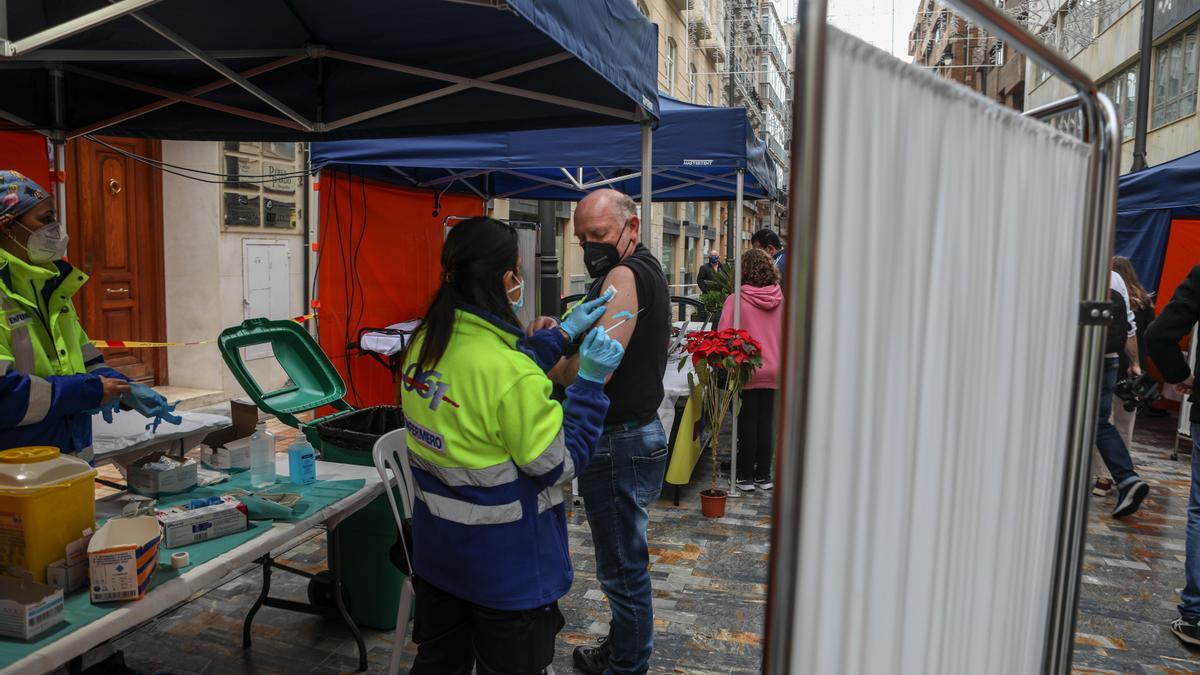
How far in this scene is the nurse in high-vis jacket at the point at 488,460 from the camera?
1996 mm

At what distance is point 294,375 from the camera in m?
4.09

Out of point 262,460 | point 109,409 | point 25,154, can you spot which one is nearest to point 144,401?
point 109,409

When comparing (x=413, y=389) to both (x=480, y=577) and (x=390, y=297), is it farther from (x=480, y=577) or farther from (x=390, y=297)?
(x=390, y=297)

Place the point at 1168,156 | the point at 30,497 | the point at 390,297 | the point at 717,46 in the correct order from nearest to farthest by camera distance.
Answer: the point at 30,497 < the point at 390,297 < the point at 1168,156 < the point at 717,46

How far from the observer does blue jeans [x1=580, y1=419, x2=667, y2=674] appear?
9.34 feet

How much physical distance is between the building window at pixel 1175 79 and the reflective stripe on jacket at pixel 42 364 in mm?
18453

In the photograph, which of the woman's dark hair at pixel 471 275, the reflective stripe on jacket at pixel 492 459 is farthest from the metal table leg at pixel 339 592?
the woman's dark hair at pixel 471 275

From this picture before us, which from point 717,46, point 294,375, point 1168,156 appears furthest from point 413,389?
point 717,46

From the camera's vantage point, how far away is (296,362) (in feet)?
13.4

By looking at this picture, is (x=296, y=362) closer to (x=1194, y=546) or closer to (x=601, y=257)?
(x=601, y=257)

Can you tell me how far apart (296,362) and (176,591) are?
2.09 meters

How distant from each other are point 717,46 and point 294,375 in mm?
39083

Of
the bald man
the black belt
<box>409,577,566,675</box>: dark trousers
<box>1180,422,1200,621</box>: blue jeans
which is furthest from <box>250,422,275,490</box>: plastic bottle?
<box>1180,422,1200,621</box>: blue jeans

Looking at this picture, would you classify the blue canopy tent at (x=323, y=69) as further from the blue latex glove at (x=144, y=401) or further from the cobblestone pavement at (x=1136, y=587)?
the cobblestone pavement at (x=1136, y=587)
